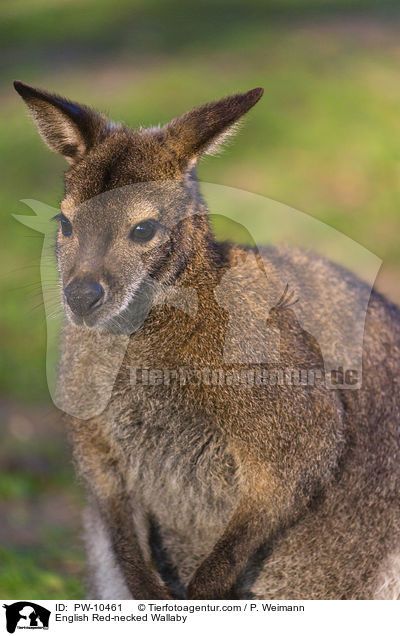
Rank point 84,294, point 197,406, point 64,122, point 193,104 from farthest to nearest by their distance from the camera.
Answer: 1. point 193,104
2. point 197,406
3. point 64,122
4. point 84,294

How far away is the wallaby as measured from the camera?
326 cm

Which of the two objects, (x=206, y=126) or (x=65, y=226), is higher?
(x=206, y=126)

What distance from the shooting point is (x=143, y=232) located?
3230 mm

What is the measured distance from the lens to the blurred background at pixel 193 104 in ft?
14.2

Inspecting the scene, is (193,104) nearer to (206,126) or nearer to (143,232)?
(206,126)

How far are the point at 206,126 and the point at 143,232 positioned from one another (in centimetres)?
45

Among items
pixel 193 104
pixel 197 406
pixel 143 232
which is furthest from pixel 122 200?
Result: pixel 193 104
